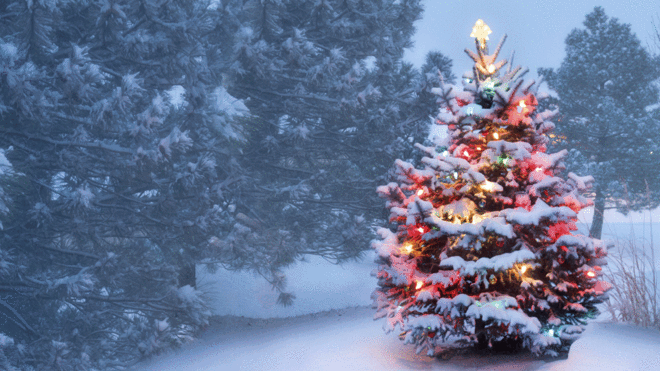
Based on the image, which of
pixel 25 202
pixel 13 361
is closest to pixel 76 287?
pixel 13 361

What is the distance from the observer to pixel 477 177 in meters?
4.24

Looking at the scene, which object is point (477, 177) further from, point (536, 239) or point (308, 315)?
point (308, 315)

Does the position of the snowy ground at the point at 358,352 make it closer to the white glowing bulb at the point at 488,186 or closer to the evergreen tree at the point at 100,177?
the evergreen tree at the point at 100,177

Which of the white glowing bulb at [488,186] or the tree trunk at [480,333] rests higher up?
the white glowing bulb at [488,186]

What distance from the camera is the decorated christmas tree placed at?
4.11 meters

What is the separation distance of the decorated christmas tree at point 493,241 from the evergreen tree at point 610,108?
1418 centimetres

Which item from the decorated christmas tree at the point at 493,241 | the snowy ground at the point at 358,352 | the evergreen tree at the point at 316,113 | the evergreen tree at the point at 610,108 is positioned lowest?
the snowy ground at the point at 358,352

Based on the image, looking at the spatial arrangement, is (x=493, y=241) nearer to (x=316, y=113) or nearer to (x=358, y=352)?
(x=358, y=352)

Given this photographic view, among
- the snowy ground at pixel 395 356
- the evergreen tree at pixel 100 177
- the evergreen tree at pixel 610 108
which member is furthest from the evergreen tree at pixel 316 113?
the evergreen tree at pixel 610 108

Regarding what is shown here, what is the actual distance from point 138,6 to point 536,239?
7308 mm

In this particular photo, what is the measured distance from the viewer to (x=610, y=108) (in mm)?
17891

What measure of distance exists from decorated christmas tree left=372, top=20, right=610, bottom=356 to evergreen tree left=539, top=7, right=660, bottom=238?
14.2 meters

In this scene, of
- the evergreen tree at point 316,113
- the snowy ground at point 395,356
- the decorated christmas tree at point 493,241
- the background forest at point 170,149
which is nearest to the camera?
the decorated christmas tree at point 493,241

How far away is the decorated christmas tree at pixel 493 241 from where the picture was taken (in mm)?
4113
